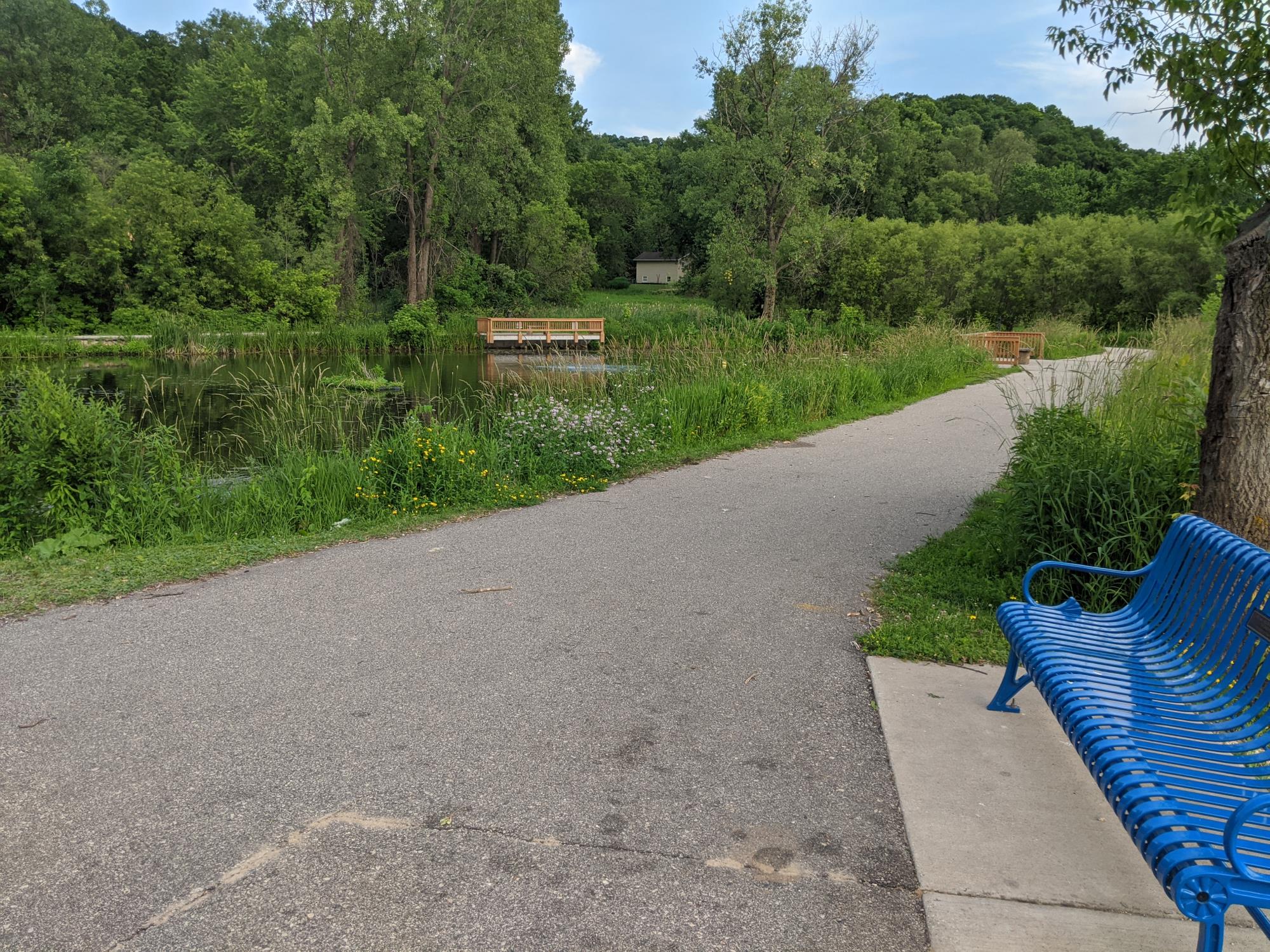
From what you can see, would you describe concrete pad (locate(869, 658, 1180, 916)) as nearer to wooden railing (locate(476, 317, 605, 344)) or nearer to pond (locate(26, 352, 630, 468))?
pond (locate(26, 352, 630, 468))

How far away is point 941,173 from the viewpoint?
59.6 metres

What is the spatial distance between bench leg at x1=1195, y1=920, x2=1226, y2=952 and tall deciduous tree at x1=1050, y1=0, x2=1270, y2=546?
271 cm

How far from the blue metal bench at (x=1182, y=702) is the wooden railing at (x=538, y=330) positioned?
2980 cm

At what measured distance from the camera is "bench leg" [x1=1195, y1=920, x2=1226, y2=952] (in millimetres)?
1886

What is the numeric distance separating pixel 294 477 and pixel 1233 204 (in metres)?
6.83

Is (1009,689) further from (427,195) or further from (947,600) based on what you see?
(427,195)

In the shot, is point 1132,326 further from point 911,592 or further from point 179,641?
Result: point 179,641

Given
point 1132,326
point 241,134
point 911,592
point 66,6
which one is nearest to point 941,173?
point 1132,326

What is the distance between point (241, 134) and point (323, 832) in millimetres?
47302

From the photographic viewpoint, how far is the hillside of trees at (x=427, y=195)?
31.3m

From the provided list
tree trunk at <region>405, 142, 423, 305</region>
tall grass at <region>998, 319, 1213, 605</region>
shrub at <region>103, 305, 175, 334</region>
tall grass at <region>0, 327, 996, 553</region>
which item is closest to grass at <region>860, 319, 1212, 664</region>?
tall grass at <region>998, 319, 1213, 605</region>

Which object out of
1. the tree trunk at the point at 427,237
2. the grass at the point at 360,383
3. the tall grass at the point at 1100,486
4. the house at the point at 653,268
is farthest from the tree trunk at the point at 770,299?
the house at the point at 653,268

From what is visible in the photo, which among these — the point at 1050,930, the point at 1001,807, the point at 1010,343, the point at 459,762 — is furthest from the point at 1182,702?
the point at 1010,343

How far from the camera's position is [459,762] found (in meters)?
3.23
